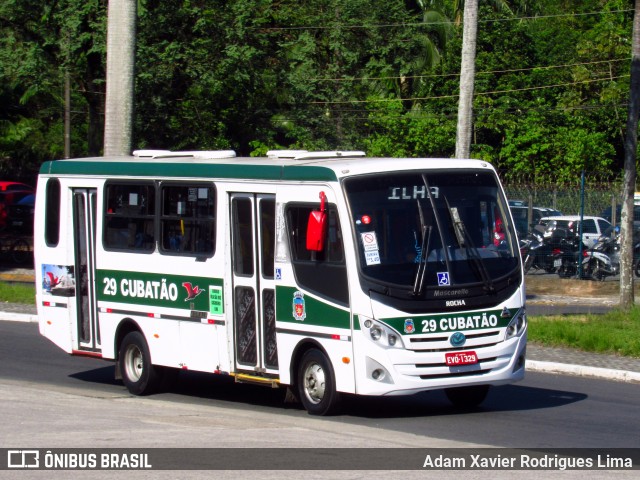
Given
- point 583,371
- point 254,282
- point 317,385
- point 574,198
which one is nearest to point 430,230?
point 317,385

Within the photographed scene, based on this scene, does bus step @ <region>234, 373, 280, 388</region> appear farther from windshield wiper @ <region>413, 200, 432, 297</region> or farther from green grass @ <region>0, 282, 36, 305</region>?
green grass @ <region>0, 282, 36, 305</region>

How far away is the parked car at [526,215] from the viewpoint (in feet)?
94.3

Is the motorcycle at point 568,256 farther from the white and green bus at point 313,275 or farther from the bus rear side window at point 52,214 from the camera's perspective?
the bus rear side window at point 52,214

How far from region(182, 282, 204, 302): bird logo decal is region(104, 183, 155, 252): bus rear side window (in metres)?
0.83

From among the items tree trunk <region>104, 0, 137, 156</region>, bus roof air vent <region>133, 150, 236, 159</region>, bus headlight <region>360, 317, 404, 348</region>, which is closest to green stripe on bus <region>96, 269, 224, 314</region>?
bus roof air vent <region>133, 150, 236, 159</region>

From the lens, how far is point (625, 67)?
49.1m

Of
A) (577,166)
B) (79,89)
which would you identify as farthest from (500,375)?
(577,166)

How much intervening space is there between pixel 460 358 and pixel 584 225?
18373 mm

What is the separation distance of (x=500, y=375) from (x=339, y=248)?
214 cm

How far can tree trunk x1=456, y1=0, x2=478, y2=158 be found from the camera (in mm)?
18859

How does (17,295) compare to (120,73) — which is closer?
(120,73)

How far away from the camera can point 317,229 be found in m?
11.0

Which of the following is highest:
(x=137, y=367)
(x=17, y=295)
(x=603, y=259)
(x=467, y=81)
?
(x=467, y=81)

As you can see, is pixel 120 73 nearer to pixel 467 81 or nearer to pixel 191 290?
pixel 467 81
